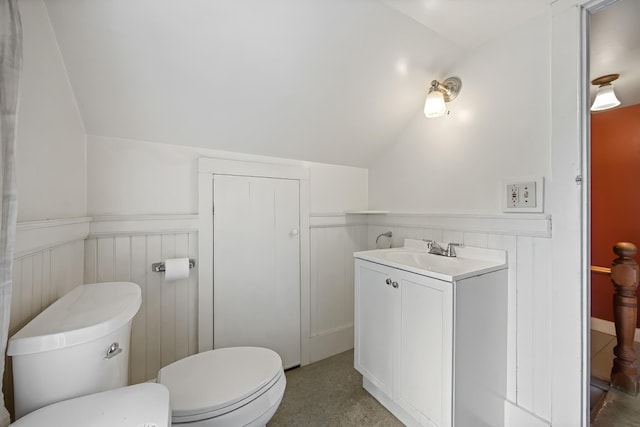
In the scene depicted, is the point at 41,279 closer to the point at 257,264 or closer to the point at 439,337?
the point at 257,264

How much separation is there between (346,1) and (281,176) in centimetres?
107

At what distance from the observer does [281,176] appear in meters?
1.90

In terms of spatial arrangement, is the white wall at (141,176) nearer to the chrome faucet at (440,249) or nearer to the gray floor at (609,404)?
the chrome faucet at (440,249)

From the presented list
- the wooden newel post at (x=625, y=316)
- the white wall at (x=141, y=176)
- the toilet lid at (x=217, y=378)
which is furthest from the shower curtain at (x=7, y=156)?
the wooden newel post at (x=625, y=316)

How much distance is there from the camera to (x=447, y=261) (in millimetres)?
1558

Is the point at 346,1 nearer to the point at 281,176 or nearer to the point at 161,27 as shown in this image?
the point at 161,27

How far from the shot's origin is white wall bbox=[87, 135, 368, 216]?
141 cm

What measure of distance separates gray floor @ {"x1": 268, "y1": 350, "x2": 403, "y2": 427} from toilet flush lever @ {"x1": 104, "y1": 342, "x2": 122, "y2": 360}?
98cm

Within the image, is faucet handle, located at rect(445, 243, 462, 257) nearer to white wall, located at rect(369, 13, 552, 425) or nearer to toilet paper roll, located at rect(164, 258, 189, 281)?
white wall, located at rect(369, 13, 552, 425)

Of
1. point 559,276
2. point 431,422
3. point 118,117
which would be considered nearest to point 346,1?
point 118,117

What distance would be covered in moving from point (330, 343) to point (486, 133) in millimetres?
1853

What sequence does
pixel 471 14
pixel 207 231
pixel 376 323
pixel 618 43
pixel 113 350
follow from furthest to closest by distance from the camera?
pixel 207 231 → pixel 376 323 → pixel 618 43 → pixel 471 14 → pixel 113 350

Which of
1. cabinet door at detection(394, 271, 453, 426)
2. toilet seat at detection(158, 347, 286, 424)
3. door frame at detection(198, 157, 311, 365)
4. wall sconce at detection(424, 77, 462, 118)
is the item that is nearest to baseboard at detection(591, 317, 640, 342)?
cabinet door at detection(394, 271, 453, 426)

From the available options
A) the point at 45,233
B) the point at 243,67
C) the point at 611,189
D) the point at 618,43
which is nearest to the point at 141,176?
the point at 45,233
